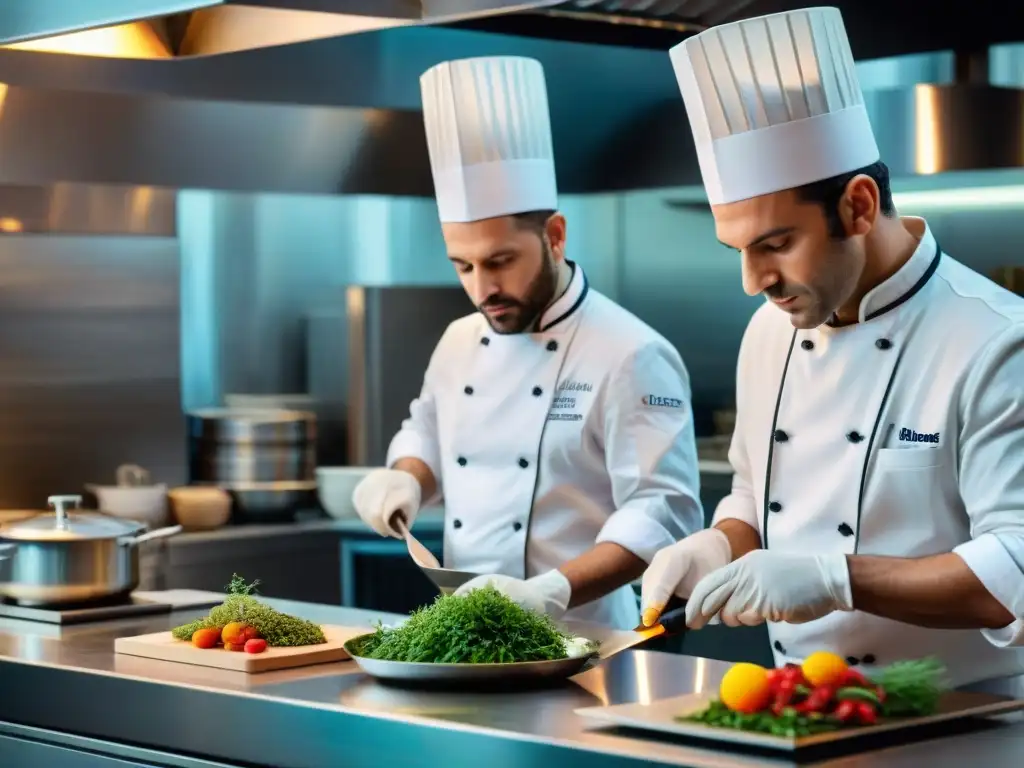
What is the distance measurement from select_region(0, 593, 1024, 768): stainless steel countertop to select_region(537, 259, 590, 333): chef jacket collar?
109 centimetres

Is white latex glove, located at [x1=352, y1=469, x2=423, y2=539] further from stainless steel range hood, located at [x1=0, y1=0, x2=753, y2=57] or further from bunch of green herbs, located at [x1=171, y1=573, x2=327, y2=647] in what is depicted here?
stainless steel range hood, located at [x1=0, y1=0, x2=753, y2=57]

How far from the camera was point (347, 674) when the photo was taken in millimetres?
2639

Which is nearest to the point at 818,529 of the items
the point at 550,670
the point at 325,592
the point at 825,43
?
the point at 550,670

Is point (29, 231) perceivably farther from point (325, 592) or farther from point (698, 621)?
point (698, 621)

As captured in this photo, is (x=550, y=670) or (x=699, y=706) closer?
(x=699, y=706)

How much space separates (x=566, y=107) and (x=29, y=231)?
1.82m

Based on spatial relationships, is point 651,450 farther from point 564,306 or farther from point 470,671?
point 470,671

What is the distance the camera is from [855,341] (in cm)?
285

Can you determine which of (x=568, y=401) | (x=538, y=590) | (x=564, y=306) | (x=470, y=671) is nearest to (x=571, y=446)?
(x=568, y=401)

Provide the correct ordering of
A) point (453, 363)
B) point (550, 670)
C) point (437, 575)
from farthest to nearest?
point (453, 363) → point (437, 575) → point (550, 670)

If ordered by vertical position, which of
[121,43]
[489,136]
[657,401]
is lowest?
[657,401]

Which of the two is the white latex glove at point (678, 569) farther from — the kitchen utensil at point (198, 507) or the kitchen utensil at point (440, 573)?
the kitchen utensil at point (198, 507)

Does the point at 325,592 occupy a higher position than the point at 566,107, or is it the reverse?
the point at 566,107

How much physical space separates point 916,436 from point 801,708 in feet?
2.60
